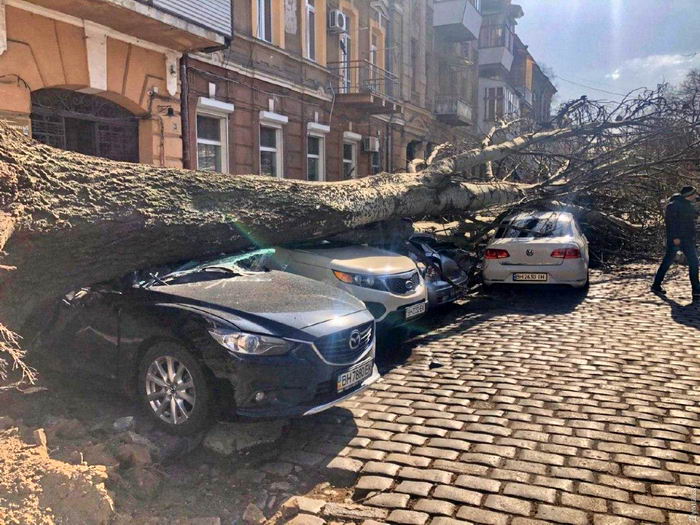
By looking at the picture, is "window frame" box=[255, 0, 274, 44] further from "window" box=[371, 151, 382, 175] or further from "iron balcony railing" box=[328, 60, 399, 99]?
"window" box=[371, 151, 382, 175]

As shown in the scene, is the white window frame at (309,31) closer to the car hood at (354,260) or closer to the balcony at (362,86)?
the balcony at (362,86)

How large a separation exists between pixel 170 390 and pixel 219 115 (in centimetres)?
1037

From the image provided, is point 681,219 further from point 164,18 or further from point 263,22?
point 263,22

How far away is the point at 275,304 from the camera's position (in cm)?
429

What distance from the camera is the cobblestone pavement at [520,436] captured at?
10.5ft

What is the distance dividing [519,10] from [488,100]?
8.34 meters

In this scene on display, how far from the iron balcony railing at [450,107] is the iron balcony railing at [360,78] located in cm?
547

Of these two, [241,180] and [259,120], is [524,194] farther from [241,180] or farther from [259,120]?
[241,180]

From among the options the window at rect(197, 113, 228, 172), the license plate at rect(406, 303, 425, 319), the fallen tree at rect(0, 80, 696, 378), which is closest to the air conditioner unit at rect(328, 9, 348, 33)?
the window at rect(197, 113, 228, 172)

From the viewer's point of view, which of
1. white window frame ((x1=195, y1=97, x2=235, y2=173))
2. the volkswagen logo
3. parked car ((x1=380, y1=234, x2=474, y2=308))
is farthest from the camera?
white window frame ((x1=195, y1=97, x2=235, y2=173))

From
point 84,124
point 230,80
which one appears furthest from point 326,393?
point 230,80

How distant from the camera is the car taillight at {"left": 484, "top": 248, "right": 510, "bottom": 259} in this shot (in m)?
9.30

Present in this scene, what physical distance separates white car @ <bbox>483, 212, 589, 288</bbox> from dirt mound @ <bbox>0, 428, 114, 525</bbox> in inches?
289

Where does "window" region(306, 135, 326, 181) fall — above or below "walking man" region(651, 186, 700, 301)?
above
